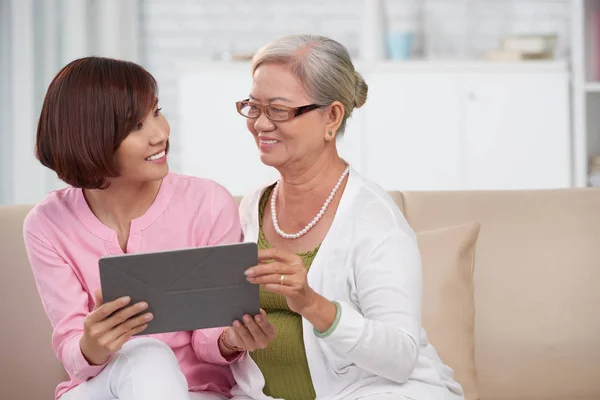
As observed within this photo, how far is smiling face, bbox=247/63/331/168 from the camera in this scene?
177cm

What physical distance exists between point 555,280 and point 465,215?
0.92 ft

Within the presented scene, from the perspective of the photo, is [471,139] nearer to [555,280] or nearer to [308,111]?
[555,280]

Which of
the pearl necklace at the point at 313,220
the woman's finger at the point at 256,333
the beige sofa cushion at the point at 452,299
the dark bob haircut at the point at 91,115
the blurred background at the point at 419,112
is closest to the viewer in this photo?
the woman's finger at the point at 256,333

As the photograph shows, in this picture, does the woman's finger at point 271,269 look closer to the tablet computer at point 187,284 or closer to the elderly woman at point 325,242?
the tablet computer at point 187,284

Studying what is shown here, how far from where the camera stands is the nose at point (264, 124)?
1774mm

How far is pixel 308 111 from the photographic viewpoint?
5.82ft

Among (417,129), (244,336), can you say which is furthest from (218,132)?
(244,336)

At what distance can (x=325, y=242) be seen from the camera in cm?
176

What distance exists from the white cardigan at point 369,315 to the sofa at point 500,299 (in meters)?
0.36

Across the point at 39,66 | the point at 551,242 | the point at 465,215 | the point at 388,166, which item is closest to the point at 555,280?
the point at 551,242

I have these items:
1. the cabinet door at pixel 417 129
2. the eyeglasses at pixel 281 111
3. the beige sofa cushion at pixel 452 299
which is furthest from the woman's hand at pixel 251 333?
the cabinet door at pixel 417 129

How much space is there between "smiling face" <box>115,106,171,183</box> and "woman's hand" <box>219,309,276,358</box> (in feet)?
1.15

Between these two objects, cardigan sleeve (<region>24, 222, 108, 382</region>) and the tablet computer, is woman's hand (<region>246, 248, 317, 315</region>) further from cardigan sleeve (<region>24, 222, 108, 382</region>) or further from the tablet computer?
cardigan sleeve (<region>24, 222, 108, 382</region>)

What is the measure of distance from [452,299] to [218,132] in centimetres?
252
